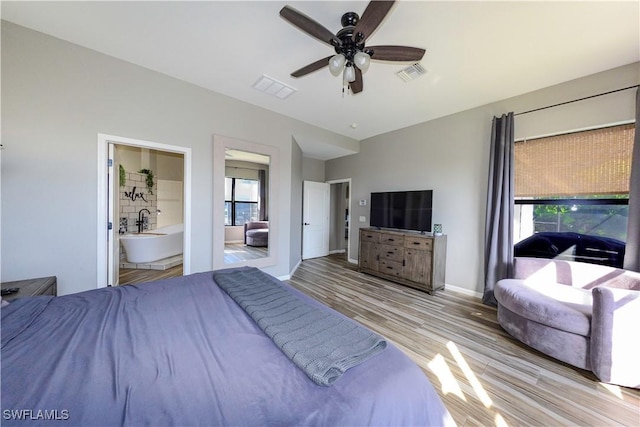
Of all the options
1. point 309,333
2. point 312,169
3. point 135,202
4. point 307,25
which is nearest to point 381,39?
point 307,25

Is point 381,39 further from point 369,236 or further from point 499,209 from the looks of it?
point 369,236

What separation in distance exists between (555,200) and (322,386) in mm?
3683

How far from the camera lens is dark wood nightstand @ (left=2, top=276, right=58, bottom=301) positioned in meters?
1.76

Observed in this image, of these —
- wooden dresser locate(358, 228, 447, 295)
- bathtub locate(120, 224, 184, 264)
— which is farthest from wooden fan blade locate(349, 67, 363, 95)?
bathtub locate(120, 224, 184, 264)

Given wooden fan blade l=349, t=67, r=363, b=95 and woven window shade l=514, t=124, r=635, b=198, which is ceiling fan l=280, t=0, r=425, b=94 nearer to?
wooden fan blade l=349, t=67, r=363, b=95

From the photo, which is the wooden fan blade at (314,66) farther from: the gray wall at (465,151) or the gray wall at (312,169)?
the gray wall at (312,169)

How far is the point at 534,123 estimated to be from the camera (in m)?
2.89

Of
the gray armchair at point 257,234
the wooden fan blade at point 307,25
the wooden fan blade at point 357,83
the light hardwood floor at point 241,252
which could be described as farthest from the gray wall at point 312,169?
the wooden fan blade at point 307,25

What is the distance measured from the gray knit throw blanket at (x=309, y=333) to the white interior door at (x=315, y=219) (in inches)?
152

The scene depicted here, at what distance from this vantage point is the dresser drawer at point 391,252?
379 cm

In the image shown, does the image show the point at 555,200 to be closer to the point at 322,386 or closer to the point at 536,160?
the point at 536,160

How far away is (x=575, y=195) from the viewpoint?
2629 mm

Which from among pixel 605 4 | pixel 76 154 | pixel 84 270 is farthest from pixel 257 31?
pixel 84 270

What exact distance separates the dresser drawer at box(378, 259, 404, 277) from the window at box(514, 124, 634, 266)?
A: 5.36 feet
